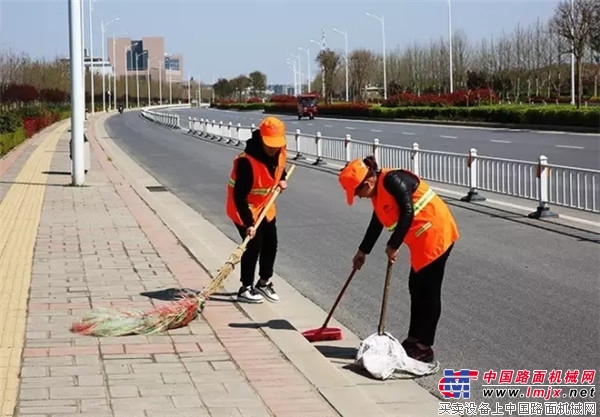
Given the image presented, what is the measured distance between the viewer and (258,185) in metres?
8.50

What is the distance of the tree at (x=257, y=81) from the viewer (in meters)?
168

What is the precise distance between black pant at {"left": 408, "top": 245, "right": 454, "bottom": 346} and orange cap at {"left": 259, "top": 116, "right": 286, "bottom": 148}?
1961 mm

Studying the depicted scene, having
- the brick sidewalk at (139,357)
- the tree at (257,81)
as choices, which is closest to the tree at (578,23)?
the brick sidewalk at (139,357)

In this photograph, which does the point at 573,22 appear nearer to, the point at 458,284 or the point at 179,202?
the point at 179,202

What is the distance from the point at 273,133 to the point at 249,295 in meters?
1.42

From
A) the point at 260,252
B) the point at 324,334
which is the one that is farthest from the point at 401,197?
→ the point at 260,252

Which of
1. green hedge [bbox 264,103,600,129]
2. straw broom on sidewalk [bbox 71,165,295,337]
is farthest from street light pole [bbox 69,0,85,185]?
green hedge [bbox 264,103,600,129]

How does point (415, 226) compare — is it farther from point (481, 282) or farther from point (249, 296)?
point (481, 282)

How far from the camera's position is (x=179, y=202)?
17938 millimetres

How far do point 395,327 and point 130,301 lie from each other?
225cm

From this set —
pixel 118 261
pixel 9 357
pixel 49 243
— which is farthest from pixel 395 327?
pixel 49 243

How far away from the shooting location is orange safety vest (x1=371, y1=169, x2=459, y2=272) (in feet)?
21.5

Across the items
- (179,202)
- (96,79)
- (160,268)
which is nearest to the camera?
(160,268)

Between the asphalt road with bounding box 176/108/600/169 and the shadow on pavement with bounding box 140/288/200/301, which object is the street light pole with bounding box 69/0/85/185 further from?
the shadow on pavement with bounding box 140/288/200/301
